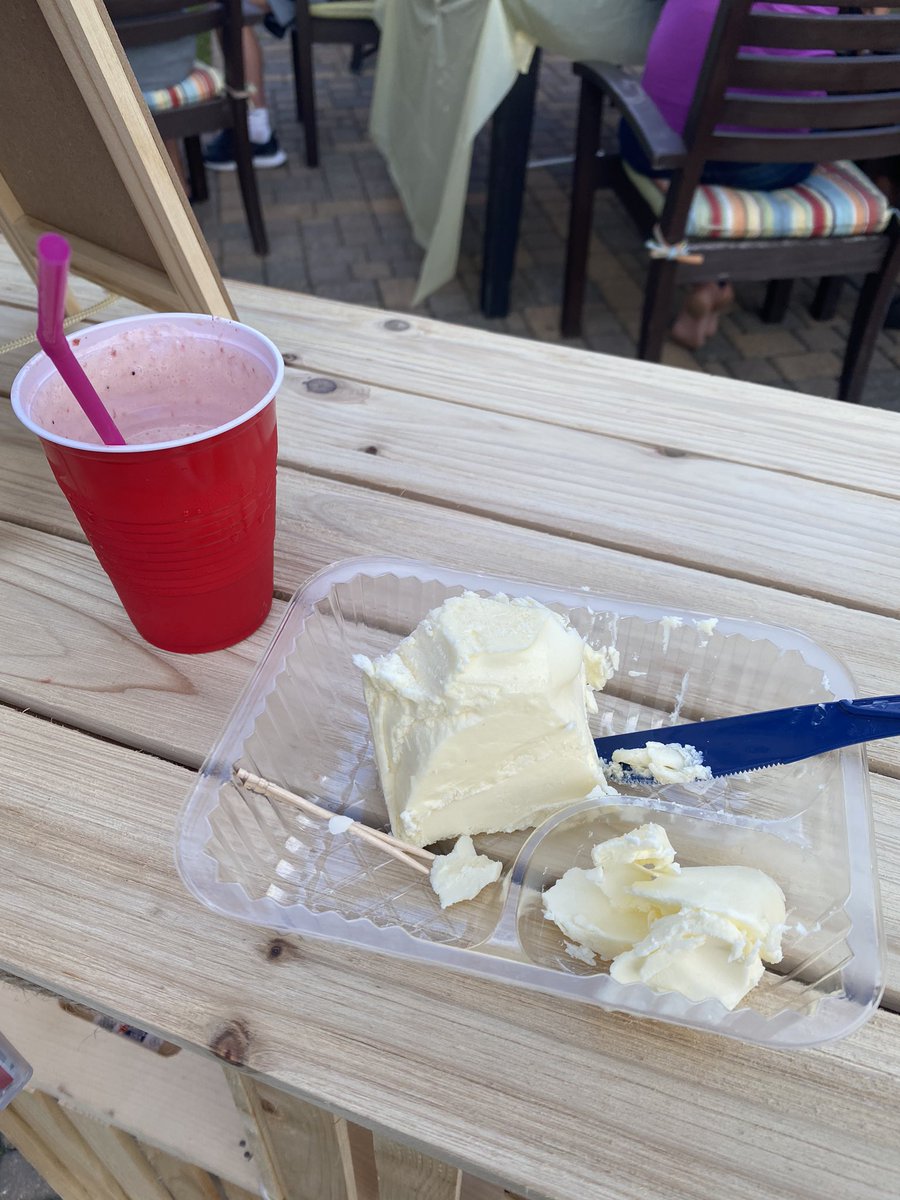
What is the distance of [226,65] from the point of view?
2600 millimetres

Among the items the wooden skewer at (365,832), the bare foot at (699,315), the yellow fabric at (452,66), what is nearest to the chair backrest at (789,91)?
the yellow fabric at (452,66)

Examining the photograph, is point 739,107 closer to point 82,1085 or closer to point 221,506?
point 221,506

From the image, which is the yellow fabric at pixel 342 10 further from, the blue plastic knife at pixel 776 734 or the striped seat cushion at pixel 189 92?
the blue plastic knife at pixel 776 734

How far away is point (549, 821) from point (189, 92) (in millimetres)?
2660

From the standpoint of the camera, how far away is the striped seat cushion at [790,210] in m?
1.94

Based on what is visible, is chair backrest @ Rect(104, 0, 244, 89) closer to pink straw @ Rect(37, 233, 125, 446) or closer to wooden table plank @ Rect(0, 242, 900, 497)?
wooden table plank @ Rect(0, 242, 900, 497)

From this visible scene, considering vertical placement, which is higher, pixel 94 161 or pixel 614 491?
pixel 94 161

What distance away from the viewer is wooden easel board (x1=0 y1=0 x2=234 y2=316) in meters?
0.73

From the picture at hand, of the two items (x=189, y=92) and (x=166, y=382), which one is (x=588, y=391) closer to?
(x=166, y=382)

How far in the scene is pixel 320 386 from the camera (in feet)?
3.62

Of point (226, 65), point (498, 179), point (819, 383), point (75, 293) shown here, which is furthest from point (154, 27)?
point (819, 383)

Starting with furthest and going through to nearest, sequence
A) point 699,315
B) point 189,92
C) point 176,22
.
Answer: point 699,315 → point 189,92 → point 176,22

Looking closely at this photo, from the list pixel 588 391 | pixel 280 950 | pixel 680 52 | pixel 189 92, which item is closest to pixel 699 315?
pixel 680 52

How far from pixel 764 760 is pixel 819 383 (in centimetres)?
231
